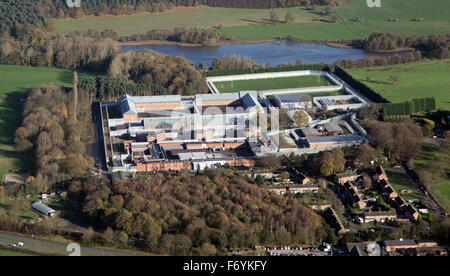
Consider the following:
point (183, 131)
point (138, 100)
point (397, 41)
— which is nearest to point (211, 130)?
point (183, 131)

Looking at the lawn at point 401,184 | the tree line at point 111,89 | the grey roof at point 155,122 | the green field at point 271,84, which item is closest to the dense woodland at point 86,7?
the tree line at point 111,89

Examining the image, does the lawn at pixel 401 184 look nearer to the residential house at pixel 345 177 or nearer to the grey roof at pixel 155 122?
the residential house at pixel 345 177

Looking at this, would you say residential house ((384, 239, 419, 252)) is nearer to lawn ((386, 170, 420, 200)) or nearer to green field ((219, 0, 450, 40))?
lawn ((386, 170, 420, 200))

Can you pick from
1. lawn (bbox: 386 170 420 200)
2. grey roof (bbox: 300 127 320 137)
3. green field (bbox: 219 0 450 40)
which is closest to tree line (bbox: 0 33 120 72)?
green field (bbox: 219 0 450 40)

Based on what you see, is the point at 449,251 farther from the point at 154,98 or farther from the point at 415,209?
the point at 154,98

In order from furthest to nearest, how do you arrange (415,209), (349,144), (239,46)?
(239,46) < (349,144) < (415,209)

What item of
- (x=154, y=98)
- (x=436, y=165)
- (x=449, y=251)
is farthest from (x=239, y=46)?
(x=449, y=251)

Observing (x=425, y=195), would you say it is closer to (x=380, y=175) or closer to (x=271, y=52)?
(x=380, y=175)
